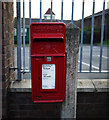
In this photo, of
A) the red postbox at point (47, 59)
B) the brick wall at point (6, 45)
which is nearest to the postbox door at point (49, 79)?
the red postbox at point (47, 59)

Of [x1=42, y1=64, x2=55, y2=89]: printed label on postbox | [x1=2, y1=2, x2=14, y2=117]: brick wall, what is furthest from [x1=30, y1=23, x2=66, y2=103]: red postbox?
[x1=2, y1=2, x2=14, y2=117]: brick wall

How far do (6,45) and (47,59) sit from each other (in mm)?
900

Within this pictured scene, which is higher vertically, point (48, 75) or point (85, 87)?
point (48, 75)

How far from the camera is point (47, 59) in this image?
1959 mm

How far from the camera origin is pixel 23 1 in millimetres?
2713

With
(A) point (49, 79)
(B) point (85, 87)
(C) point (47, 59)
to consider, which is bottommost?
(B) point (85, 87)

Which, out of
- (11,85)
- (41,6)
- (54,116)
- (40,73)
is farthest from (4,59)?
(54,116)

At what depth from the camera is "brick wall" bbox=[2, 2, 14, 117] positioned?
2434 millimetres

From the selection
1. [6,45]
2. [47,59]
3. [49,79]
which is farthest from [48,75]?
[6,45]

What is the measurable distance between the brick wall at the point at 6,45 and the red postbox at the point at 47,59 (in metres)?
0.67

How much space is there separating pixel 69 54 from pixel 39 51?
377mm

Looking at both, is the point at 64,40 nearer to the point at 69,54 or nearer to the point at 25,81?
the point at 69,54

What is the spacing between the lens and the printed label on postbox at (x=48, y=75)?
6.53 feet

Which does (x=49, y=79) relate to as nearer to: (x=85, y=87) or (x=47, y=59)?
(x=47, y=59)
